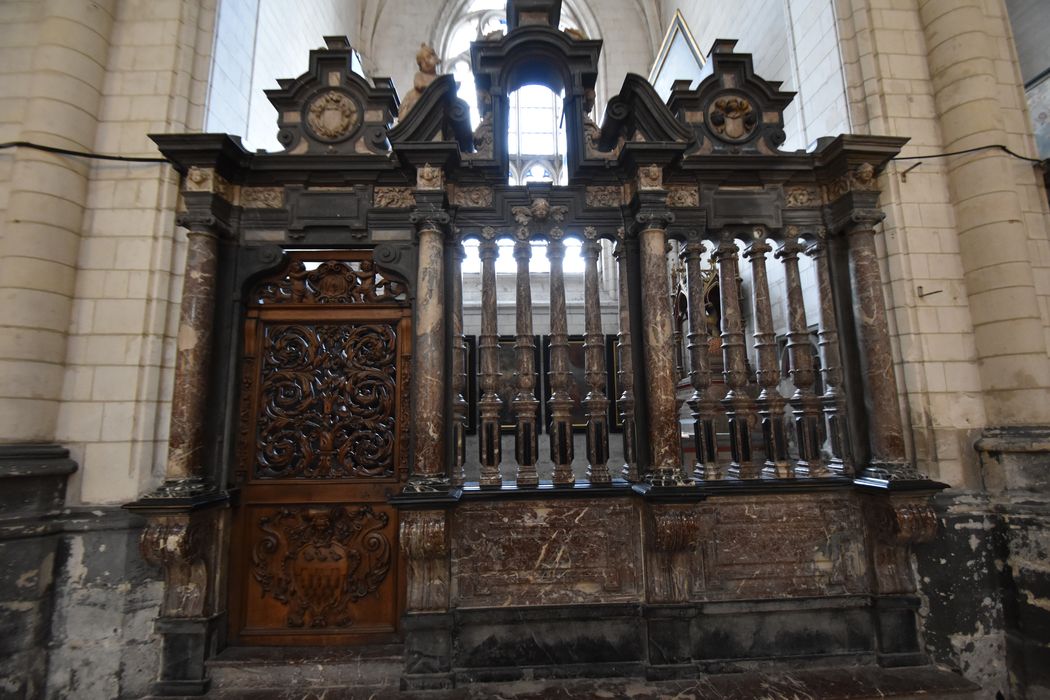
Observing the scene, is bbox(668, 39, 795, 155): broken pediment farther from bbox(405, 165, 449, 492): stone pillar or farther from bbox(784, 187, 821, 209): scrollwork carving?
bbox(405, 165, 449, 492): stone pillar

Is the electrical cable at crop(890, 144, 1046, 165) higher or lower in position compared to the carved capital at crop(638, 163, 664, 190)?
higher

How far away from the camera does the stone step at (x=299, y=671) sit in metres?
3.08

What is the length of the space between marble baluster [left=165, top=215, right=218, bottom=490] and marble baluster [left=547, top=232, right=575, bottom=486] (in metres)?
2.15

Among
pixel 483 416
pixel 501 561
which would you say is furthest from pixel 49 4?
pixel 501 561

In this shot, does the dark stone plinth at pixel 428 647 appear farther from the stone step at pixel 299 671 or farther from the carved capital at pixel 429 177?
the carved capital at pixel 429 177

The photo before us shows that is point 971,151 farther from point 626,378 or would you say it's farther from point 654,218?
point 626,378

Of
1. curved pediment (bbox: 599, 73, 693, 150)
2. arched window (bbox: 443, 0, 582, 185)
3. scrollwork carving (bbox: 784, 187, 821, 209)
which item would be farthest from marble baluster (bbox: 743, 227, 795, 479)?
arched window (bbox: 443, 0, 582, 185)

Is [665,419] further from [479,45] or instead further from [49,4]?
[49,4]

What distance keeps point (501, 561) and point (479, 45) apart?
345 centimetres

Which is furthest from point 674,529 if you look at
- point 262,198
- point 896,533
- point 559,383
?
point 262,198

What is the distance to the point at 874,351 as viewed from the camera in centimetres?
340

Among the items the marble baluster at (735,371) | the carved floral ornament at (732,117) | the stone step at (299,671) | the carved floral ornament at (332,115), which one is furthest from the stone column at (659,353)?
the carved floral ornament at (332,115)

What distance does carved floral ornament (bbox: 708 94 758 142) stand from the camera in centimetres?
381

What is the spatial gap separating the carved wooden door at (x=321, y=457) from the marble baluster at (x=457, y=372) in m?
0.33
